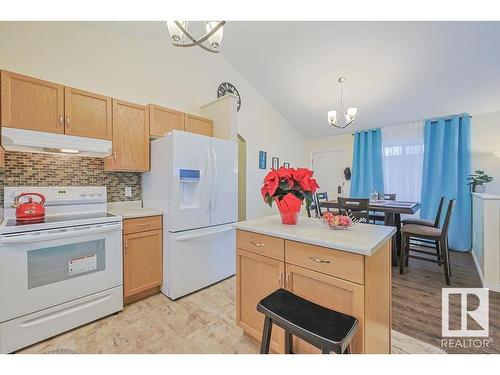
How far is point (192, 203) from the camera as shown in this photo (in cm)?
235

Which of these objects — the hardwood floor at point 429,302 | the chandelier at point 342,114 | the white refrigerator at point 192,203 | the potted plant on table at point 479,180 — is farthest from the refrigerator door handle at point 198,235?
the potted plant on table at point 479,180

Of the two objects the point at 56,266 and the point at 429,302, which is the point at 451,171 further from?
the point at 56,266

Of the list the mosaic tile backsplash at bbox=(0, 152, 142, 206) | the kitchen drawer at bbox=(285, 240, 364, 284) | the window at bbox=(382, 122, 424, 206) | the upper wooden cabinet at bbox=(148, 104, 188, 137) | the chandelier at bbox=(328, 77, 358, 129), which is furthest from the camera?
the window at bbox=(382, 122, 424, 206)

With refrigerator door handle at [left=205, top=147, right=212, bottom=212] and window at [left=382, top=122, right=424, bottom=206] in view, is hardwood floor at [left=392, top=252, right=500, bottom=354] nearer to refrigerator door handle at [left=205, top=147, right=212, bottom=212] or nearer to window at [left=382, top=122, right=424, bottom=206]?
window at [left=382, top=122, right=424, bottom=206]

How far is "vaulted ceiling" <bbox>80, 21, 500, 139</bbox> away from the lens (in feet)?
8.40

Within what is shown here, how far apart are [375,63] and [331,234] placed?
3008 mm

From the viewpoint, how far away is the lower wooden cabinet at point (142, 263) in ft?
6.82

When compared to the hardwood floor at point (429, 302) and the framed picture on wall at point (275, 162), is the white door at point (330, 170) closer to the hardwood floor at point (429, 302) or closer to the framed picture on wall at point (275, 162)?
the framed picture on wall at point (275, 162)

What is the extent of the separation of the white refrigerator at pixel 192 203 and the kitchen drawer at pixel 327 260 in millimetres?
1340

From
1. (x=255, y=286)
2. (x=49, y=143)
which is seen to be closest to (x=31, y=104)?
(x=49, y=143)

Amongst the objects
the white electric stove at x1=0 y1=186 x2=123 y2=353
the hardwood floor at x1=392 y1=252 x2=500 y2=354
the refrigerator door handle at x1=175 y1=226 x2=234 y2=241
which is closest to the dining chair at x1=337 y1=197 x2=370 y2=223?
the hardwood floor at x1=392 y1=252 x2=500 y2=354

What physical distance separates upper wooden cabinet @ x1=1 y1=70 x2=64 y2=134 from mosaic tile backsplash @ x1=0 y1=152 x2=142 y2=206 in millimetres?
389
